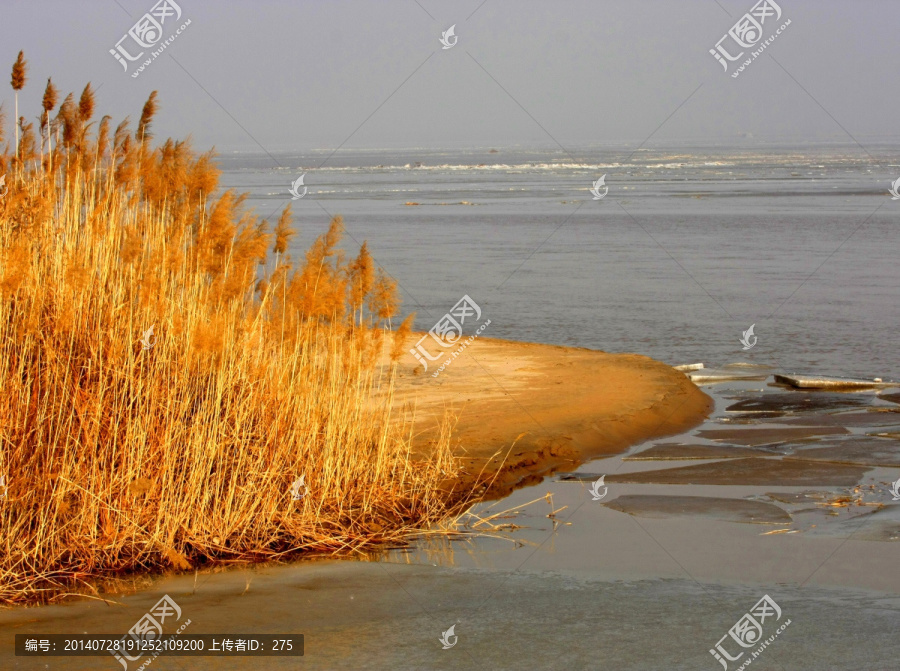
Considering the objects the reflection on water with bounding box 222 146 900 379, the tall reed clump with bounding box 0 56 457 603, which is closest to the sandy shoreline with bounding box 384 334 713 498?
the tall reed clump with bounding box 0 56 457 603

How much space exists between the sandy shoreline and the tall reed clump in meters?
1.40

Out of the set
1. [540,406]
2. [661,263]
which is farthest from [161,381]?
[661,263]

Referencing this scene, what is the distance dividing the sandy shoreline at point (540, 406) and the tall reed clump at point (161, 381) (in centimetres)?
140

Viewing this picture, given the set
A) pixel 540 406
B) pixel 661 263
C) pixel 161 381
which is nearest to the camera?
pixel 161 381

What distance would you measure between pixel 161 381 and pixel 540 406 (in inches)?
188

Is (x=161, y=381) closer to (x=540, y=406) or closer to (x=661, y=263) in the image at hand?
(x=540, y=406)

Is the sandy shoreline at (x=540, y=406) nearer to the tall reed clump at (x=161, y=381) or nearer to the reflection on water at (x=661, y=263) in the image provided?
the tall reed clump at (x=161, y=381)

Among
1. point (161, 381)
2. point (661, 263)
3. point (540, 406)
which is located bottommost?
point (540, 406)

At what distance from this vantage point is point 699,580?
5.80 metres

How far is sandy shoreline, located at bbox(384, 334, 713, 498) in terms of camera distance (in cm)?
843

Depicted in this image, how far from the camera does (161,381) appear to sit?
19.6 feet

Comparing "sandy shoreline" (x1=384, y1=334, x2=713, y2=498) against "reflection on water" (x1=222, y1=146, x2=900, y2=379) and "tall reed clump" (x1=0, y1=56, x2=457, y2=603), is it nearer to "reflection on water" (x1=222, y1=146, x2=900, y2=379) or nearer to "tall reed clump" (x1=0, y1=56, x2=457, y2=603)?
"tall reed clump" (x1=0, y1=56, x2=457, y2=603)

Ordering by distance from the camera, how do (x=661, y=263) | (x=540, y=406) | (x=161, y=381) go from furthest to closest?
(x=661, y=263) → (x=540, y=406) → (x=161, y=381)

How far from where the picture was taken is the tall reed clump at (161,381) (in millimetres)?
5586
